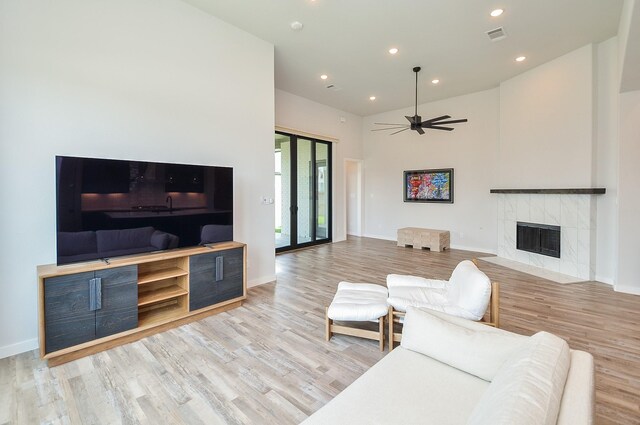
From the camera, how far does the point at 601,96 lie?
4520mm

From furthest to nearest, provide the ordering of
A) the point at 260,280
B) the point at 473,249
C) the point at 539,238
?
the point at 473,249 < the point at 539,238 < the point at 260,280

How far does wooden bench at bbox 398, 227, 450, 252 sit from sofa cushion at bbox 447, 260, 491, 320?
4.43m

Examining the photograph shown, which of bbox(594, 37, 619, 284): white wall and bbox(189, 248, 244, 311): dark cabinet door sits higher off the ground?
bbox(594, 37, 619, 284): white wall

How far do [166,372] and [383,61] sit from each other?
5.26m

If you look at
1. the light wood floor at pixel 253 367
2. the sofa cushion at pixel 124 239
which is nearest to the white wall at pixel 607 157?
the light wood floor at pixel 253 367

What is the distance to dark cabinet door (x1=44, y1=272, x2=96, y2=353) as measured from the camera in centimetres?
234

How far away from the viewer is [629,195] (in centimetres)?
406

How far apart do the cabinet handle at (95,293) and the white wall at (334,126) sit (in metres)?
4.68

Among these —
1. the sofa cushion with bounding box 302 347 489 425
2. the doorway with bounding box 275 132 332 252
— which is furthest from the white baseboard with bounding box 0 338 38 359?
the doorway with bounding box 275 132 332 252

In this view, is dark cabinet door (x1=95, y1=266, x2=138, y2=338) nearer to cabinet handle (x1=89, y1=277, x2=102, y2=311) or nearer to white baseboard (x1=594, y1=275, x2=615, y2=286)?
cabinet handle (x1=89, y1=277, x2=102, y2=311)

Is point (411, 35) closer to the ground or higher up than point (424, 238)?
higher up

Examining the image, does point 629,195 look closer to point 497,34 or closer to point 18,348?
point 497,34

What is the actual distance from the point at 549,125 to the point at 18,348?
7.72m

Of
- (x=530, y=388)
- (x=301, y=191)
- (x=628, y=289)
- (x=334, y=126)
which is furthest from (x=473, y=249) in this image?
(x=530, y=388)
